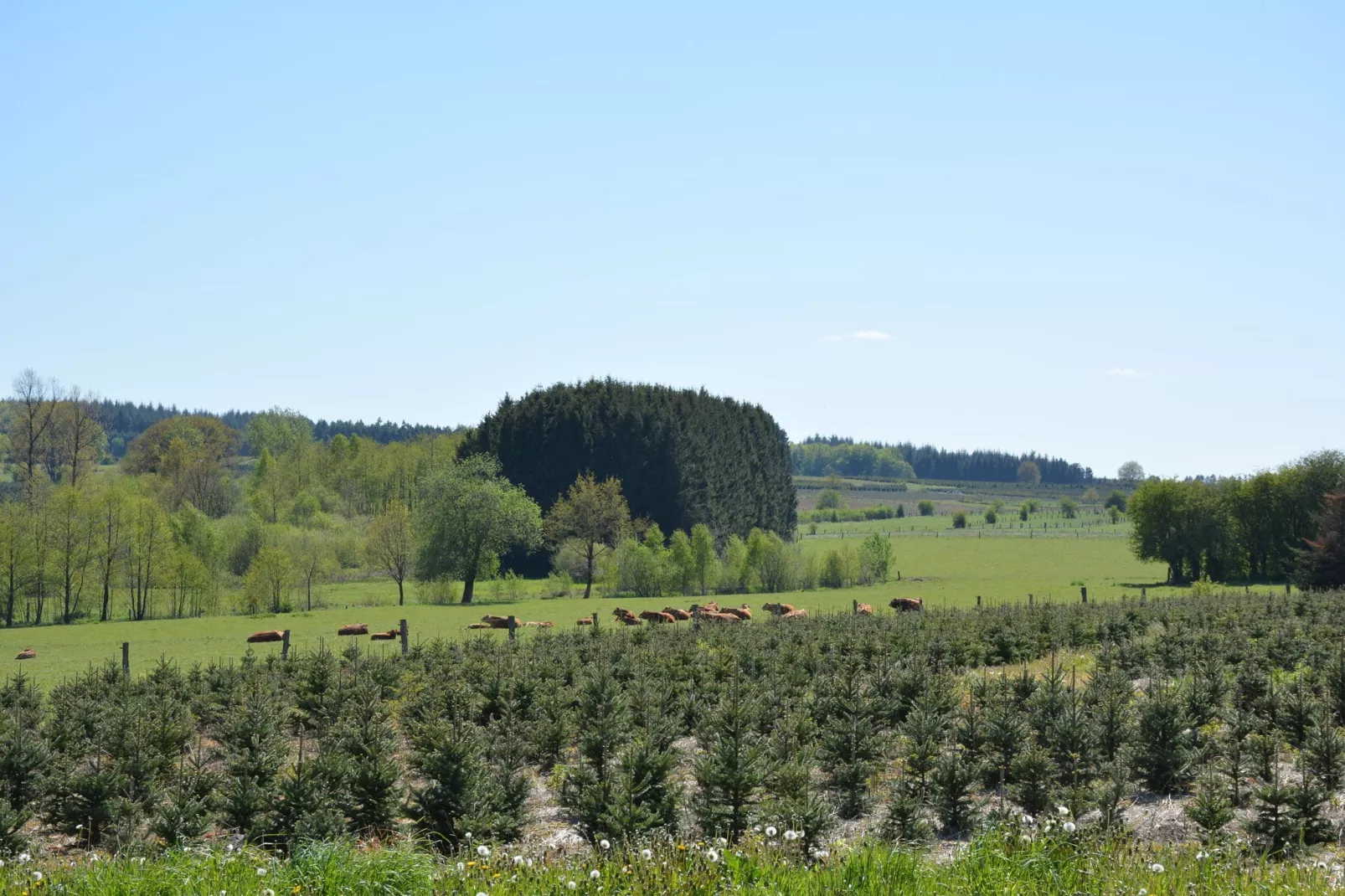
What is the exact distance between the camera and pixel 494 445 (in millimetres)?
94312

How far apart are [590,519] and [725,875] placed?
73902 millimetres

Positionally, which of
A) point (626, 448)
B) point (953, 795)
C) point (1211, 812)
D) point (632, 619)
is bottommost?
point (632, 619)

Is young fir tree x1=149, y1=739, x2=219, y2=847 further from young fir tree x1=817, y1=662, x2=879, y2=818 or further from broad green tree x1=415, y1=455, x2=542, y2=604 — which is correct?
broad green tree x1=415, y1=455, x2=542, y2=604

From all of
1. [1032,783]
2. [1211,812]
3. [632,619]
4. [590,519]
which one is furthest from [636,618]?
[1211,812]

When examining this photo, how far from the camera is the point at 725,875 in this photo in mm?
9188

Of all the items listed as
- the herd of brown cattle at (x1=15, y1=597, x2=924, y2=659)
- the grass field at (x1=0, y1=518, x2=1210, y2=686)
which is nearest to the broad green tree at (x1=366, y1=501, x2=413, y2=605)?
the grass field at (x1=0, y1=518, x2=1210, y2=686)

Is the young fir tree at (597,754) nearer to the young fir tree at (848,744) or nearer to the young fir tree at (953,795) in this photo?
the young fir tree at (848,744)

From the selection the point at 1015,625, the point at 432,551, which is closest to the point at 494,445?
the point at 432,551

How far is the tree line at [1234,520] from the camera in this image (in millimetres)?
79375

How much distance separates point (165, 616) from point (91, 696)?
5298 cm

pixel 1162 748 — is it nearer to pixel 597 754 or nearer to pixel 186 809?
pixel 597 754

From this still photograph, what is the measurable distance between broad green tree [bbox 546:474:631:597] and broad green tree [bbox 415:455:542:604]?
7570 millimetres

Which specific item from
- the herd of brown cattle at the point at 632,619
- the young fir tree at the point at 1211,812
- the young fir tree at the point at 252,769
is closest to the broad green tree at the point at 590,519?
the herd of brown cattle at the point at 632,619

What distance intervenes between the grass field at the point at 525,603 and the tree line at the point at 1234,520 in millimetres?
3722
